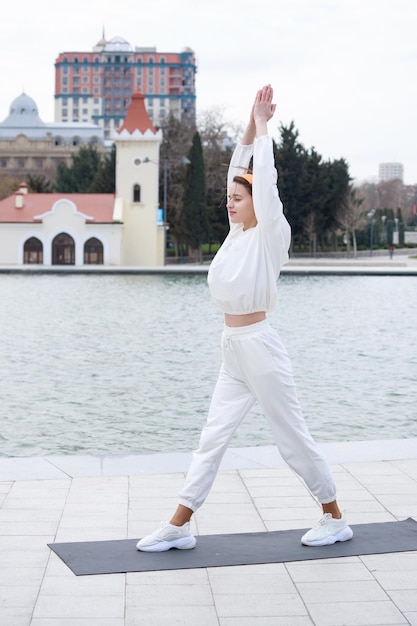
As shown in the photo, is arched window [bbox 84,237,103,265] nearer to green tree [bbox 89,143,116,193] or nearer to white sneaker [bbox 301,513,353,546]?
green tree [bbox 89,143,116,193]

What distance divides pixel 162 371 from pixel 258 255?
30.3ft

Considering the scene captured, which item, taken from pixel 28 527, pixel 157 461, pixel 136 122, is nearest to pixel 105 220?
pixel 136 122

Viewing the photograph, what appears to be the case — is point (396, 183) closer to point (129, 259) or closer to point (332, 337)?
point (129, 259)

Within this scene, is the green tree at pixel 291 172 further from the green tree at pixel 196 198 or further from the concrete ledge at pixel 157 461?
the concrete ledge at pixel 157 461

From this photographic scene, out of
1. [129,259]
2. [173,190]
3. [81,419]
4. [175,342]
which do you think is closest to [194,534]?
[81,419]

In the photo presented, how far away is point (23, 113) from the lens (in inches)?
5792

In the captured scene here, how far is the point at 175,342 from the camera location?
1766cm

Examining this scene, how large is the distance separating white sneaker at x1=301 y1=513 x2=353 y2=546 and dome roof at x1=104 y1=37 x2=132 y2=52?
176780 millimetres

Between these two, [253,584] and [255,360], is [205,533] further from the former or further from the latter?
[255,360]

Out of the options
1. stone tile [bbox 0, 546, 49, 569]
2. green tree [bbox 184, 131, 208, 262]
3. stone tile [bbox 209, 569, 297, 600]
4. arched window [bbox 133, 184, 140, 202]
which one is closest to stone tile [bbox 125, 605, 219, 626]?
stone tile [bbox 209, 569, 297, 600]

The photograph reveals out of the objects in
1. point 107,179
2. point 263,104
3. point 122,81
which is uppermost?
point 122,81

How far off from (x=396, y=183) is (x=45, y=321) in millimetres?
143506

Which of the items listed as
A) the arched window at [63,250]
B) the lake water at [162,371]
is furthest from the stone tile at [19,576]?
the arched window at [63,250]

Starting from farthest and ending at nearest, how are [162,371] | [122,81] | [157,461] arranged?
[122,81], [162,371], [157,461]
